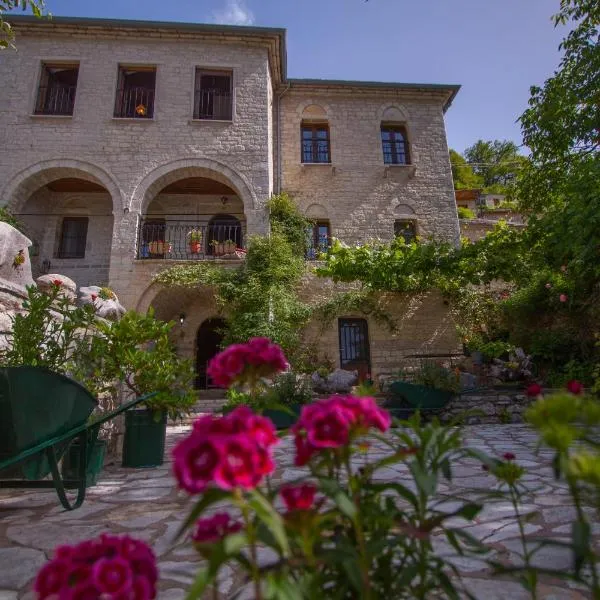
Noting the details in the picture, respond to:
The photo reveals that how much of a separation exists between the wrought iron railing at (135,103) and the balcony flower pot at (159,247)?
3552 millimetres

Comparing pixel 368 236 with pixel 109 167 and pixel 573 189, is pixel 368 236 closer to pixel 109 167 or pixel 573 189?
pixel 573 189

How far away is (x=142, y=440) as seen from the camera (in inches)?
153

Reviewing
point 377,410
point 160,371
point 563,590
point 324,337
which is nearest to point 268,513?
point 377,410

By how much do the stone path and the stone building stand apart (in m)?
6.65

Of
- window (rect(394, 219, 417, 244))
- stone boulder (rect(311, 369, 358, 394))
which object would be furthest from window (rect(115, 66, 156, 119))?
stone boulder (rect(311, 369, 358, 394))

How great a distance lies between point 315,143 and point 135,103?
17.0 ft

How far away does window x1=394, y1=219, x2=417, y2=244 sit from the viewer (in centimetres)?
1179

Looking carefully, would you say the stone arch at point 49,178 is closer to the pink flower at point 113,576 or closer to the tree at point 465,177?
the pink flower at point 113,576

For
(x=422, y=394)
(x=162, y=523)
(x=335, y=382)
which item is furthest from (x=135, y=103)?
(x=162, y=523)

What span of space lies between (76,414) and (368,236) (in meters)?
9.91

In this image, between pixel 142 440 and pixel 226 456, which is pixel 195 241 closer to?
pixel 142 440

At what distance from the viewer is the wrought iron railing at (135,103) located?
35.1 ft

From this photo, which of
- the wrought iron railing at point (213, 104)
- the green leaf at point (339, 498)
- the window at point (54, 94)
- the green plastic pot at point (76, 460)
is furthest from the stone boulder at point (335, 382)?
the window at point (54, 94)

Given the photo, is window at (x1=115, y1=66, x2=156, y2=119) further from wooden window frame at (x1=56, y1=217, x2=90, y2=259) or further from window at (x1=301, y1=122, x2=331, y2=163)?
window at (x1=301, y1=122, x2=331, y2=163)
